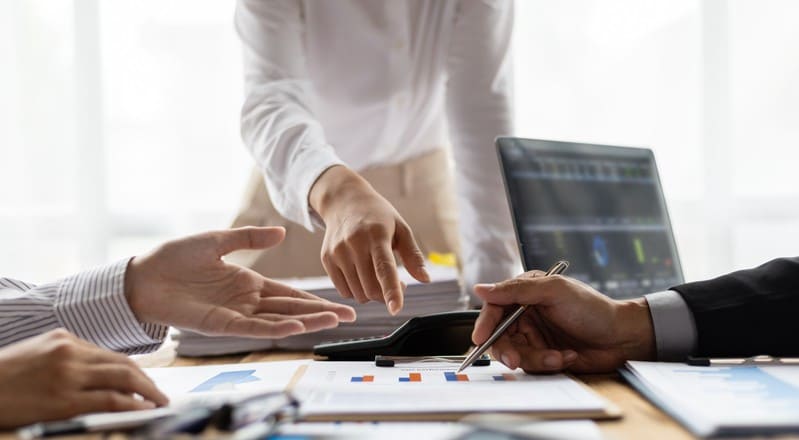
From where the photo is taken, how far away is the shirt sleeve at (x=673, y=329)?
2.96 ft

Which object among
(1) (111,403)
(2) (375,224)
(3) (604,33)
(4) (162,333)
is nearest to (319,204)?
(2) (375,224)

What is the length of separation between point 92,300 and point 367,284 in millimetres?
370

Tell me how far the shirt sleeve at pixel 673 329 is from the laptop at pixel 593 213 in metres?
0.28

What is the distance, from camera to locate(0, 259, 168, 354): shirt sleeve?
0.96 metres

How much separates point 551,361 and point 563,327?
63mm

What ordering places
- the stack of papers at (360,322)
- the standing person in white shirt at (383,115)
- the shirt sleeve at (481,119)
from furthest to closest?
the shirt sleeve at (481,119), the standing person in white shirt at (383,115), the stack of papers at (360,322)

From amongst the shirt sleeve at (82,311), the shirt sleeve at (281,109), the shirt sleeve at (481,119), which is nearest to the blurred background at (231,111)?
the shirt sleeve at (481,119)

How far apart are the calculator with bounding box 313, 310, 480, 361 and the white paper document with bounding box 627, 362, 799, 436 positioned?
0.82 feet

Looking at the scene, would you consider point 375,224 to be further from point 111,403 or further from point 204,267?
point 111,403

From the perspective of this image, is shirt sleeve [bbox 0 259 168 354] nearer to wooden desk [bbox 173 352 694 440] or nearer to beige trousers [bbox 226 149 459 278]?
wooden desk [bbox 173 352 694 440]

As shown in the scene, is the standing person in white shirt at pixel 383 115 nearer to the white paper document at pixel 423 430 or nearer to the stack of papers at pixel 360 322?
the stack of papers at pixel 360 322

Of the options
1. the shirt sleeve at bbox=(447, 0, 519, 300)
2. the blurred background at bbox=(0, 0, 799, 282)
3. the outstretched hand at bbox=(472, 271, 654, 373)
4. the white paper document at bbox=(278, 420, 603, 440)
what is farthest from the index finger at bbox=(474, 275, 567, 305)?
the blurred background at bbox=(0, 0, 799, 282)

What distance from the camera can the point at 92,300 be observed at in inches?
38.4

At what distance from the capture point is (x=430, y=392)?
2.43ft
